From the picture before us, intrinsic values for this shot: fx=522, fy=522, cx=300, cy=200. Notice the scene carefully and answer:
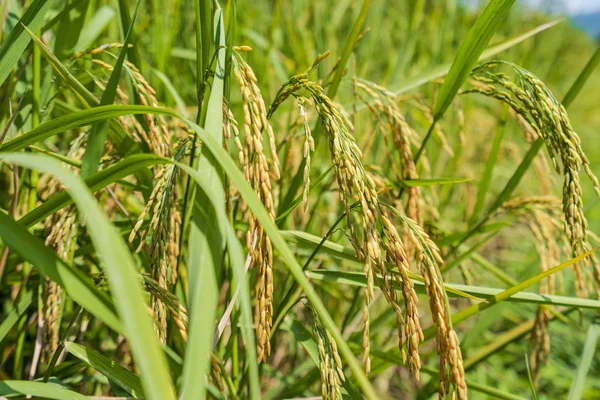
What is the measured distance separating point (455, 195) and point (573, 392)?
2.22 meters

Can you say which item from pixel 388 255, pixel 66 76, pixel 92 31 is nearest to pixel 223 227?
pixel 388 255

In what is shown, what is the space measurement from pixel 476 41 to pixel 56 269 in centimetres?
83

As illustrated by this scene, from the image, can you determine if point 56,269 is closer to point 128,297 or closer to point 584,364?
point 128,297

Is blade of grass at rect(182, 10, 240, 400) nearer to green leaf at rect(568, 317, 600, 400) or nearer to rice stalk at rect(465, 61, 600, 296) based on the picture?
rice stalk at rect(465, 61, 600, 296)

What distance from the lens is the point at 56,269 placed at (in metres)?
0.63

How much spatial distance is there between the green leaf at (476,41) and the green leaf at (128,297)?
2.51 feet

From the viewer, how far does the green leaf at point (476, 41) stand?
0.97 meters

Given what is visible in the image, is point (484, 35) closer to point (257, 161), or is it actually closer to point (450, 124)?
point (257, 161)

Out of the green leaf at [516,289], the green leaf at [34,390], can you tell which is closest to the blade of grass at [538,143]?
the green leaf at [516,289]

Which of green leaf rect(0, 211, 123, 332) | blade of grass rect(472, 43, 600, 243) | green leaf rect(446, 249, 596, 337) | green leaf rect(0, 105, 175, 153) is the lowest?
green leaf rect(0, 211, 123, 332)

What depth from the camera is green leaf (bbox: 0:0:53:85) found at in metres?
0.95

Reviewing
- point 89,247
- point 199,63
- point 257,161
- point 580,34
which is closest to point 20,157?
point 257,161

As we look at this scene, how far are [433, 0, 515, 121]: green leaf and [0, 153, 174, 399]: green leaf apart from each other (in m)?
0.77

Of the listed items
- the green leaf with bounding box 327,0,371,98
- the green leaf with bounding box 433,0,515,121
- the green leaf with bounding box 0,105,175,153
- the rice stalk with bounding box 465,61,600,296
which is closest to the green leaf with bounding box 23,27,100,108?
the green leaf with bounding box 0,105,175,153
